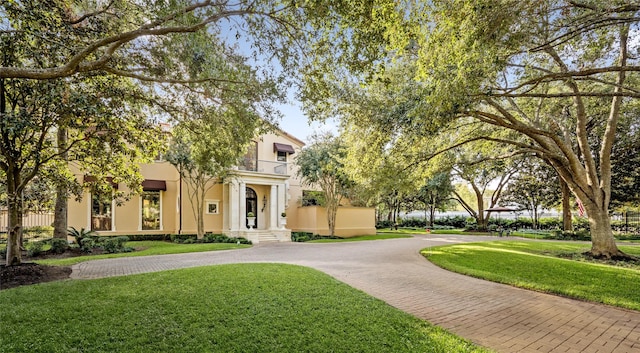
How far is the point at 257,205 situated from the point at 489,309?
1836 centimetres

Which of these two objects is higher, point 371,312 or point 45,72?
point 45,72

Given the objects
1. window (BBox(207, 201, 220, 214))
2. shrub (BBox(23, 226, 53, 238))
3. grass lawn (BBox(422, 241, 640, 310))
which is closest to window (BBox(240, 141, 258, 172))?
window (BBox(207, 201, 220, 214))

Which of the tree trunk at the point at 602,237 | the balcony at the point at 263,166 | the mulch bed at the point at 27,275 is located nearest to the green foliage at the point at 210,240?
the balcony at the point at 263,166

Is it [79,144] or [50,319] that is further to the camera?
[79,144]

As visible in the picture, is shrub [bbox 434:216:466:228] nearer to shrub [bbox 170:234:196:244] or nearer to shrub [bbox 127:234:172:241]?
shrub [bbox 170:234:196:244]

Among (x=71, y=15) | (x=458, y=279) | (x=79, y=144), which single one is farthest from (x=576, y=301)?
(x=71, y=15)

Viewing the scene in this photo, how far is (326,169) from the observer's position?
19438 millimetres

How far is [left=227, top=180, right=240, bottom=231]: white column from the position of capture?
19.3m

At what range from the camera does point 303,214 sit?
945 inches

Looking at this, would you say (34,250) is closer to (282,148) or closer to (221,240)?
(221,240)

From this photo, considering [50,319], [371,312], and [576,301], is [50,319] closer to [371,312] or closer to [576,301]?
[371,312]

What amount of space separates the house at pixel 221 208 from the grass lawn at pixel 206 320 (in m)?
12.6

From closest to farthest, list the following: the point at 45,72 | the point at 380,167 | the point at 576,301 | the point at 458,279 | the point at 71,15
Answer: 1. the point at 45,72
2. the point at 576,301
3. the point at 71,15
4. the point at 458,279
5. the point at 380,167

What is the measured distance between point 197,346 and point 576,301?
729 centimetres
